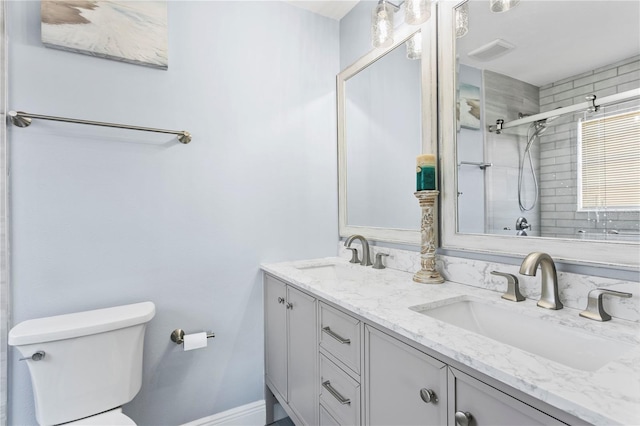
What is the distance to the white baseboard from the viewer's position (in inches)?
66.8

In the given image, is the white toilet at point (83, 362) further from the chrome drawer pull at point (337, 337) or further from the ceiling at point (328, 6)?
the ceiling at point (328, 6)

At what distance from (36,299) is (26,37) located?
113 cm

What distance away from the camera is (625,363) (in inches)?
26.1

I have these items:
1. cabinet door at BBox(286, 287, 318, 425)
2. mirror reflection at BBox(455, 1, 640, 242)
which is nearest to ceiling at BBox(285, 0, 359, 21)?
mirror reflection at BBox(455, 1, 640, 242)

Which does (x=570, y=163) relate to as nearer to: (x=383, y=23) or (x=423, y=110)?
(x=423, y=110)

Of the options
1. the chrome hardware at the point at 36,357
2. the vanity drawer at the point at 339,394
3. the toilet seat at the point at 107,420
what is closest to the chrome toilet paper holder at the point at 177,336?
the toilet seat at the point at 107,420

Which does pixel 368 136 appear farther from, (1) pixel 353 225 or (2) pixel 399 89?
(1) pixel 353 225

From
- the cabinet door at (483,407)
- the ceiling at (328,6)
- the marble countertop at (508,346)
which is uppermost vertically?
the ceiling at (328,6)

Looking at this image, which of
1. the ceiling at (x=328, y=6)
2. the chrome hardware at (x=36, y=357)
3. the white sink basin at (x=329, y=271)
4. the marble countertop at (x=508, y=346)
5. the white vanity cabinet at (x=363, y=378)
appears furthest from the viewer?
the ceiling at (x=328, y=6)

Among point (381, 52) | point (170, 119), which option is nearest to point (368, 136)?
point (381, 52)

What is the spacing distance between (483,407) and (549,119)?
36.7 inches

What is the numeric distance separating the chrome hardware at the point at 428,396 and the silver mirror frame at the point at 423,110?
2.74 ft

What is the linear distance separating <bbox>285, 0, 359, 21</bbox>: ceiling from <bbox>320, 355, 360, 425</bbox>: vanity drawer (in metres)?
2.01

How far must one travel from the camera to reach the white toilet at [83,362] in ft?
3.92
